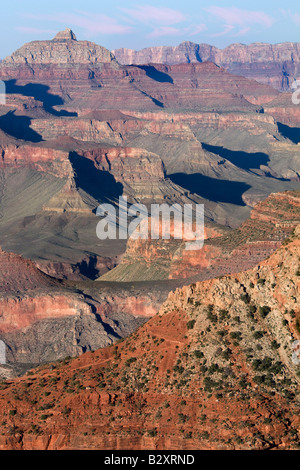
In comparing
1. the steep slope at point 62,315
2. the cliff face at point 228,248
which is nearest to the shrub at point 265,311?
the cliff face at point 228,248

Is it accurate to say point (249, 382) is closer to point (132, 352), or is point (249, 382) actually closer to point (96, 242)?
point (132, 352)

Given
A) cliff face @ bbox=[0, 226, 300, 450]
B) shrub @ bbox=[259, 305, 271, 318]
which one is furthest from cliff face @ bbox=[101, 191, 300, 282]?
shrub @ bbox=[259, 305, 271, 318]

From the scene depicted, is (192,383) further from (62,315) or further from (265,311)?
(62,315)

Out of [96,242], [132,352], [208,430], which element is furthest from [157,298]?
[96,242]

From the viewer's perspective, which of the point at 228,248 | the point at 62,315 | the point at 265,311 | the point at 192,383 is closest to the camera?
the point at 192,383

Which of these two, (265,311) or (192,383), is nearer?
(192,383)

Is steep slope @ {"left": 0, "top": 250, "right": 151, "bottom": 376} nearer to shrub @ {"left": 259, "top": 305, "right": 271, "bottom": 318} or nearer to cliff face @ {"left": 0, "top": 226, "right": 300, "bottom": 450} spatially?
cliff face @ {"left": 0, "top": 226, "right": 300, "bottom": 450}

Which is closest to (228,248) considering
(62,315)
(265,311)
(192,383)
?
(62,315)

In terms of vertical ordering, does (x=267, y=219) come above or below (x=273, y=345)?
below
